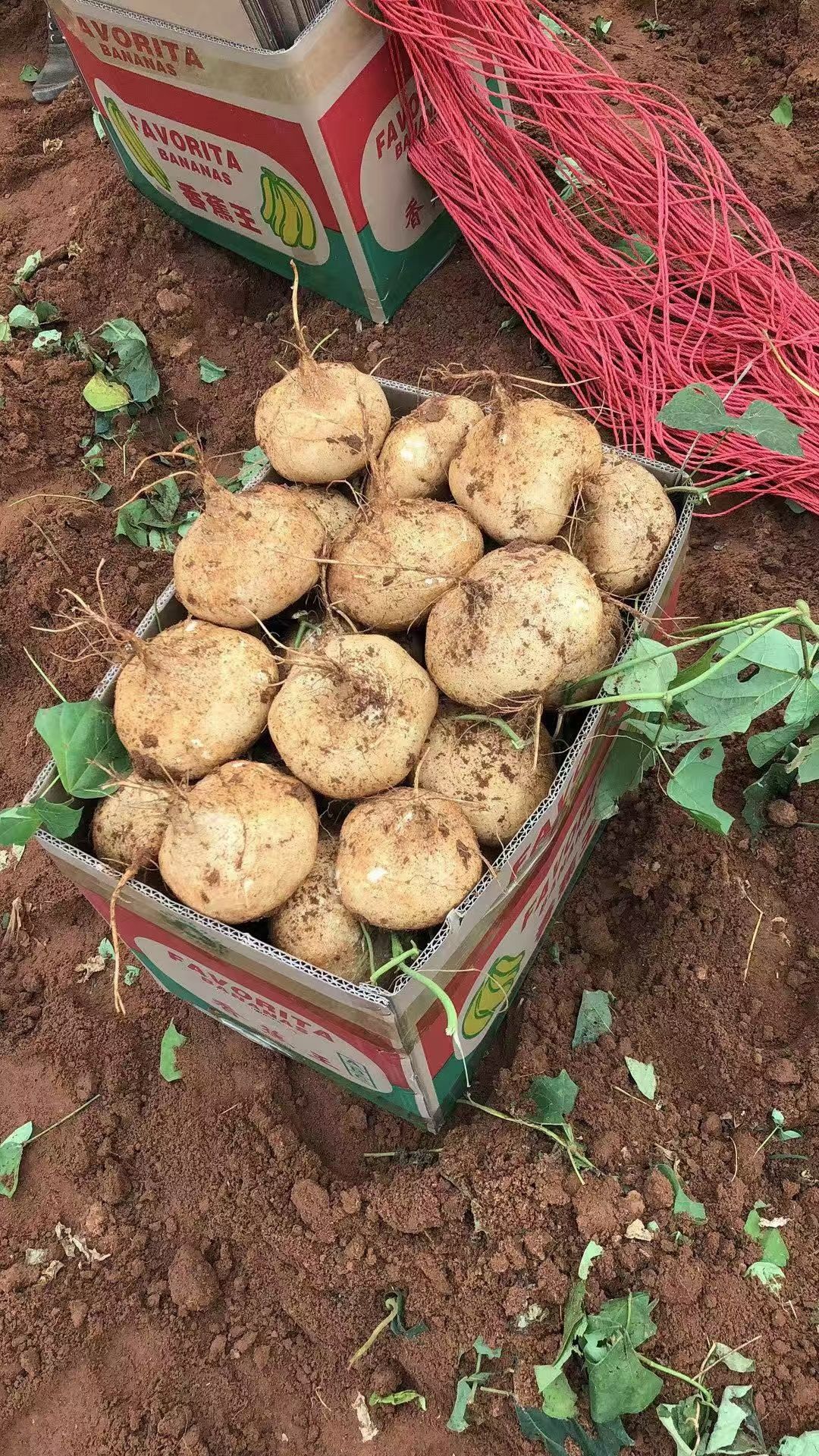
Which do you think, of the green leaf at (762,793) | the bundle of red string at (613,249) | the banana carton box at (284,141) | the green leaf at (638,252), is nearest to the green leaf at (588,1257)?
the green leaf at (762,793)

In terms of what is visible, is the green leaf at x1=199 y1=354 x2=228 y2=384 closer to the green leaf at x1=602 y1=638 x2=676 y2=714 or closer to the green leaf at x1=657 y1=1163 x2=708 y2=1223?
the green leaf at x1=602 y1=638 x2=676 y2=714

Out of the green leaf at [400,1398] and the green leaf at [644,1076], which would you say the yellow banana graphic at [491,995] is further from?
the green leaf at [400,1398]

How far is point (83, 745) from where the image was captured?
1973mm

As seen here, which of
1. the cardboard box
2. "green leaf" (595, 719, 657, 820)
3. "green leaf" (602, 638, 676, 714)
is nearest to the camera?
the cardboard box

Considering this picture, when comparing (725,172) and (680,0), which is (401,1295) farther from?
(680,0)

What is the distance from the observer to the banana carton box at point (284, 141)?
9.52 ft

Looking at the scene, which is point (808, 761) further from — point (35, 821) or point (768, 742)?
point (35, 821)

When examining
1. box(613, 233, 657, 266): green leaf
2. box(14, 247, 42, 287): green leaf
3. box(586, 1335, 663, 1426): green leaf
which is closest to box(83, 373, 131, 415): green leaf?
box(14, 247, 42, 287): green leaf

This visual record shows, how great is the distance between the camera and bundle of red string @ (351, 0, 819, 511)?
2.98 metres

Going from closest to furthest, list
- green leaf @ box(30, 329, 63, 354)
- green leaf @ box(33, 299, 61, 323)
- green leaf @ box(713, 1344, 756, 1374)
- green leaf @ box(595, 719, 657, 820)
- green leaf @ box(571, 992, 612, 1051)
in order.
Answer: green leaf @ box(713, 1344, 756, 1374), green leaf @ box(595, 719, 657, 820), green leaf @ box(571, 992, 612, 1051), green leaf @ box(30, 329, 63, 354), green leaf @ box(33, 299, 61, 323)

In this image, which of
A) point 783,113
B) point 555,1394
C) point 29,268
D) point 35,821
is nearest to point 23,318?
point 29,268

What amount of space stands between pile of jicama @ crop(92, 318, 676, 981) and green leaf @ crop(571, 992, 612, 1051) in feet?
2.08

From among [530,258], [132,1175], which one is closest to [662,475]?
[530,258]

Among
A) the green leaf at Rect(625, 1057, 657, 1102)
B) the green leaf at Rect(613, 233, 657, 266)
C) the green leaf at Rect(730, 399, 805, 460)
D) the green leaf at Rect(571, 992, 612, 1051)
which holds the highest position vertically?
the green leaf at Rect(730, 399, 805, 460)
